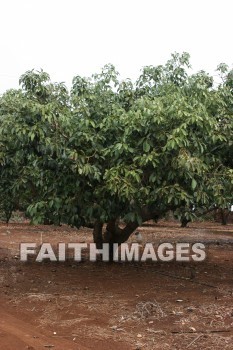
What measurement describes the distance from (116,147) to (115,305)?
218cm

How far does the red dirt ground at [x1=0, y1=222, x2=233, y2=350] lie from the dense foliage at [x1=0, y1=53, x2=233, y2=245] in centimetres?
118

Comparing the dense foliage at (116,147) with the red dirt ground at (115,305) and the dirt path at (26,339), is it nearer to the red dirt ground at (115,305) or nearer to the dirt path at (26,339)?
the red dirt ground at (115,305)

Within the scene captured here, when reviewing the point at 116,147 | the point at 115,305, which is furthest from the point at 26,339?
the point at 116,147

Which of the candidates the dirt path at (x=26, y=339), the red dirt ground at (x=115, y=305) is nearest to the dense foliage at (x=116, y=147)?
the red dirt ground at (x=115, y=305)

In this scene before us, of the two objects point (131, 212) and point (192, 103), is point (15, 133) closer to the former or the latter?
point (131, 212)

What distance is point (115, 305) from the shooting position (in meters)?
6.50

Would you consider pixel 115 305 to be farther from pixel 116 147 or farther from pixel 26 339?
pixel 116 147

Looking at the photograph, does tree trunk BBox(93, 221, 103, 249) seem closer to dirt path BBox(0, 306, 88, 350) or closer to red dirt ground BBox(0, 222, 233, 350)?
red dirt ground BBox(0, 222, 233, 350)

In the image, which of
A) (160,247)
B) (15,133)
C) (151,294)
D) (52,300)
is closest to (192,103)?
(15,133)

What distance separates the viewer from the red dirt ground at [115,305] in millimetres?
5023

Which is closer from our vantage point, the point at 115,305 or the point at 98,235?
Result: the point at 115,305

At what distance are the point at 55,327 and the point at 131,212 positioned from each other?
195cm

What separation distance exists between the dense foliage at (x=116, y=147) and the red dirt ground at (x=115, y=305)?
1181 millimetres

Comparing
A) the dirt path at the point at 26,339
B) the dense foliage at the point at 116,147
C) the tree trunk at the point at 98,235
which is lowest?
the dirt path at the point at 26,339
